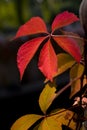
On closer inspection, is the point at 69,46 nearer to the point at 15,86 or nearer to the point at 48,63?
the point at 48,63

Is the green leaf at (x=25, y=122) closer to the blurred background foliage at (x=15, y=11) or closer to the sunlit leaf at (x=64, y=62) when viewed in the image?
the sunlit leaf at (x=64, y=62)

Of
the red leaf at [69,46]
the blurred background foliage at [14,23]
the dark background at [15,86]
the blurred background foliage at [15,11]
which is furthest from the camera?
the blurred background foliage at [15,11]

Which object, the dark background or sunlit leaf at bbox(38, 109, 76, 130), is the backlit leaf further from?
the dark background

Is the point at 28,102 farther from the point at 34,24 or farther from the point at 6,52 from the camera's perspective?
the point at 34,24

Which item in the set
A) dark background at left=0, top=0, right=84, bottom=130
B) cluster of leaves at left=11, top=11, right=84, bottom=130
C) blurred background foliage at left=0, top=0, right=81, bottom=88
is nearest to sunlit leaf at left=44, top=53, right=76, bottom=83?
cluster of leaves at left=11, top=11, right=84, bottom=130

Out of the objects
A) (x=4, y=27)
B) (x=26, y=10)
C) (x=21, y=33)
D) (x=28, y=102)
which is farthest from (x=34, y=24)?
(x=26, y=10)

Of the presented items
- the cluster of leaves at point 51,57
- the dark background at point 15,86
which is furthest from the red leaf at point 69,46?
the dark background at point 15,86

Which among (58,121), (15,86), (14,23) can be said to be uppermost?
(14,23)

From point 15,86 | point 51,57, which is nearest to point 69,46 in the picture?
point 51,57
